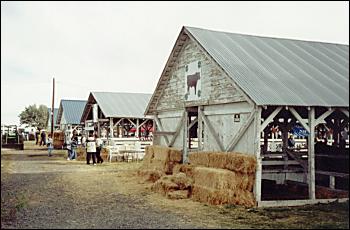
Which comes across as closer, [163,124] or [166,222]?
[166,222]

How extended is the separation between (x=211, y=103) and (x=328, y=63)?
4.50 meters

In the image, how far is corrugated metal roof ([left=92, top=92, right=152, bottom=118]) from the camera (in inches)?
1416

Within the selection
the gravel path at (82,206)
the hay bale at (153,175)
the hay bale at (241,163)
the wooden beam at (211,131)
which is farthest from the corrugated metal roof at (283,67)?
the hay bale at (153,175)

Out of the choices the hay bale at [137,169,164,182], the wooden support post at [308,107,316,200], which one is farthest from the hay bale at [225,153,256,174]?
the hay bale at [137,169,164,182]

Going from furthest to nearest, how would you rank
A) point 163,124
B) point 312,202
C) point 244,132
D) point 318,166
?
point 163,124, point 318,166, point 244,132, point 312,202

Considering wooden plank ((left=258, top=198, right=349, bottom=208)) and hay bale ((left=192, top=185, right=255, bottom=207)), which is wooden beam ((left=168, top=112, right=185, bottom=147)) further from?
wooden plank ((left=258, top=198, right=349, bottom=208))

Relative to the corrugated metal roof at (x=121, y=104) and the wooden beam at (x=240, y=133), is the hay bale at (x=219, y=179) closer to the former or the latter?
the wooden beam at (x=240, y=133)

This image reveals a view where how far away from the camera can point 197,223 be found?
397 inches

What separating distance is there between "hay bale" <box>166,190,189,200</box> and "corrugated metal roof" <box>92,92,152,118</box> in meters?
21.9

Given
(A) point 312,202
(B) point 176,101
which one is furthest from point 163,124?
(A) point 312,202

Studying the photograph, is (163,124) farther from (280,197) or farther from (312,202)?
(312,202)

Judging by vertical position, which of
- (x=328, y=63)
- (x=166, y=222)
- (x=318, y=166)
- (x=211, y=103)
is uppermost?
(x=328, y=63)

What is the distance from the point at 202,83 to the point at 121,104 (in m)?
22.3

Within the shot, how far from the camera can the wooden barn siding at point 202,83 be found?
1475 centimetres
